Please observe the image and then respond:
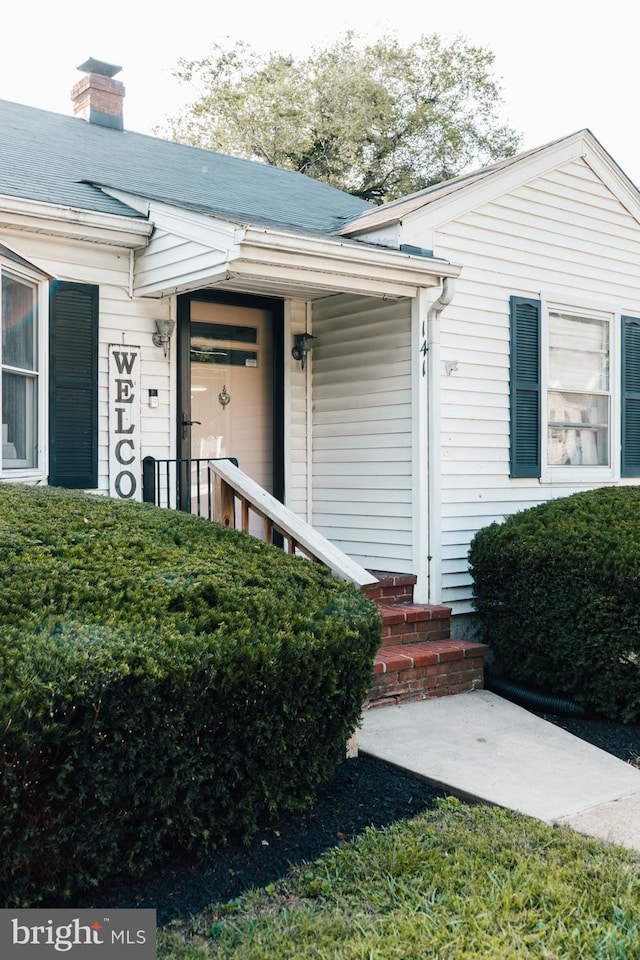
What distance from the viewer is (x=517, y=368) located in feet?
22.3

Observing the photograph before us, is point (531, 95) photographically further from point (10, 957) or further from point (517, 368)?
point (10, 957)

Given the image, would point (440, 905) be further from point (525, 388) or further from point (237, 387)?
point (237, 387)

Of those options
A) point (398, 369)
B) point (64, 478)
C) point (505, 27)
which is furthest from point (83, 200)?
point (505, 27)

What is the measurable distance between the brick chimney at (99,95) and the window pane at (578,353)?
534 cm

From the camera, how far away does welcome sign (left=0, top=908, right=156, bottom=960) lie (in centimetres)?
253

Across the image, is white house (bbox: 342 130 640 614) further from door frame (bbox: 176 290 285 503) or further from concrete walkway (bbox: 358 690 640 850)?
concrete walkway (bbox: 358 690 640 850)

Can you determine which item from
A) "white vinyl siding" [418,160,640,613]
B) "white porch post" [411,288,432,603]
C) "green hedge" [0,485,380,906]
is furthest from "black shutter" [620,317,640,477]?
"green hedge" [0,485,380,906]

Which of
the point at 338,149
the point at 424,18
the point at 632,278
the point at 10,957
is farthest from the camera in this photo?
the point at 424,18

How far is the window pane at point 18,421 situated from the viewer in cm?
513

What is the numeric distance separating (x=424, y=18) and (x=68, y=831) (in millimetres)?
29111

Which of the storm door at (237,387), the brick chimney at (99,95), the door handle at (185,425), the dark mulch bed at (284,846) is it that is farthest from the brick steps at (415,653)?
the brick chimney at (99,95)

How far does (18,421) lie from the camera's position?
530 cm

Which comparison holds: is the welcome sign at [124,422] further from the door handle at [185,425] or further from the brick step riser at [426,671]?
the brick step riser at [426,671]

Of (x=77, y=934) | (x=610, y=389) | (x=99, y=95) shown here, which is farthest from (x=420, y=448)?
(x=99, y=95)
